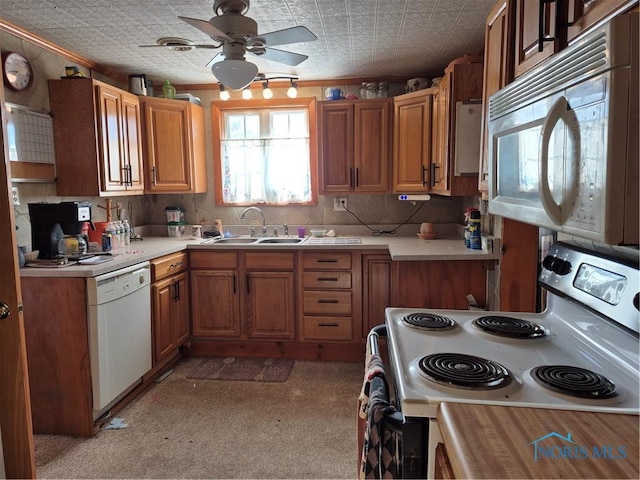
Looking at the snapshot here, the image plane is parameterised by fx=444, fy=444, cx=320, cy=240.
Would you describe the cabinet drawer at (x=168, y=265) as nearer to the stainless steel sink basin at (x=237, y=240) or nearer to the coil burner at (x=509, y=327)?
the stainless steel sink basin at (x=237, y=240)

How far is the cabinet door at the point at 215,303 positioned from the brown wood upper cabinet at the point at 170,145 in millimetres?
819

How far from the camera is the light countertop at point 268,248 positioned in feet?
7.75

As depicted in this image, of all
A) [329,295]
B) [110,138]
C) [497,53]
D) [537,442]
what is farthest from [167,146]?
[537,442]

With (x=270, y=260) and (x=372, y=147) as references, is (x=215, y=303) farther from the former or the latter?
(x=372, y=147)

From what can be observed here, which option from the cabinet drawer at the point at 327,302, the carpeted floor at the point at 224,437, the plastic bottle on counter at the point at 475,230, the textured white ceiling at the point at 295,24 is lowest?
the carpeted floor at the point at 224,437

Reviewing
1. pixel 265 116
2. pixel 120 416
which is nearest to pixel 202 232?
pixel 265 116

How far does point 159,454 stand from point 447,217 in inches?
111

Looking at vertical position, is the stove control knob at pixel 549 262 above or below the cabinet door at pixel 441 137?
below

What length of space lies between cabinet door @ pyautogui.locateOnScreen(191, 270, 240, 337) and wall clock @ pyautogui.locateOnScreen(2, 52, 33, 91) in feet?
5.43

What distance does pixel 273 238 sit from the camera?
12.8ft

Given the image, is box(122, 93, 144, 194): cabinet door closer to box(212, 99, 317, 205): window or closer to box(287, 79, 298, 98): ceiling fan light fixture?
box(212, 99, 317, 205): window

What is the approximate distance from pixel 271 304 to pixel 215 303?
45cm

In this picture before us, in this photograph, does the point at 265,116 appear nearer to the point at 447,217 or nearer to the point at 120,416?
the point at 447,217

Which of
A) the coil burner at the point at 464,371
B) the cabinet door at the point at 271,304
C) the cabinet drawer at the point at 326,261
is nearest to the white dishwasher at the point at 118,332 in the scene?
the cabinet door at the point at 271,304
